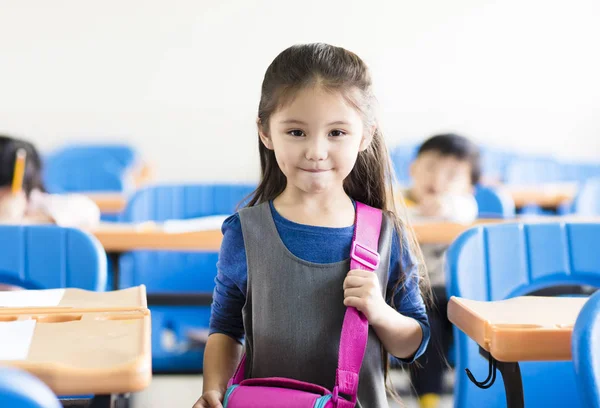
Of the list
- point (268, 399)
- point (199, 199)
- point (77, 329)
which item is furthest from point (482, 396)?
point (199, 199)

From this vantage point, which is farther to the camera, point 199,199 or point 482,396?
point 199,199

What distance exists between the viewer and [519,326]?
116 centimetres

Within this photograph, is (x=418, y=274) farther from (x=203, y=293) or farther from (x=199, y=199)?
(x=199, y=199)

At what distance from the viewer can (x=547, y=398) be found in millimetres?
1523

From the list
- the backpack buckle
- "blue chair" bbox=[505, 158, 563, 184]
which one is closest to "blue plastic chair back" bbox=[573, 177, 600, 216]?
"blue chair" bbox=[505, 158, 563, 184]

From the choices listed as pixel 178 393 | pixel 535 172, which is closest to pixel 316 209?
pixel 178 393

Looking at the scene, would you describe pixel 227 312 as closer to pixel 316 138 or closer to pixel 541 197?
pixel 316 138

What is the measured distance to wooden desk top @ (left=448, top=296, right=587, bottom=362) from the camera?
1.13 metres

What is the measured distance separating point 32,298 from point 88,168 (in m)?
3.83

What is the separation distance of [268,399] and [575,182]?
3588 millimetres

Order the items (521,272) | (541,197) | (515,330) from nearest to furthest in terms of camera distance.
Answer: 1. (515,330)
2. (521,272)
3. (541,197)

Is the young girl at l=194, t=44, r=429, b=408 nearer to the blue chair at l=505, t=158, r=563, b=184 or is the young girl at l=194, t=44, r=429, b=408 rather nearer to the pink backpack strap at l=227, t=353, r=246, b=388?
the pink backpack strap at l=227, t=353, r=246, b=388

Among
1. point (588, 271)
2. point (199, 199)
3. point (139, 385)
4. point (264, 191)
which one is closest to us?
point (139, 385)

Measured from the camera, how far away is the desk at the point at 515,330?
1128 mm
